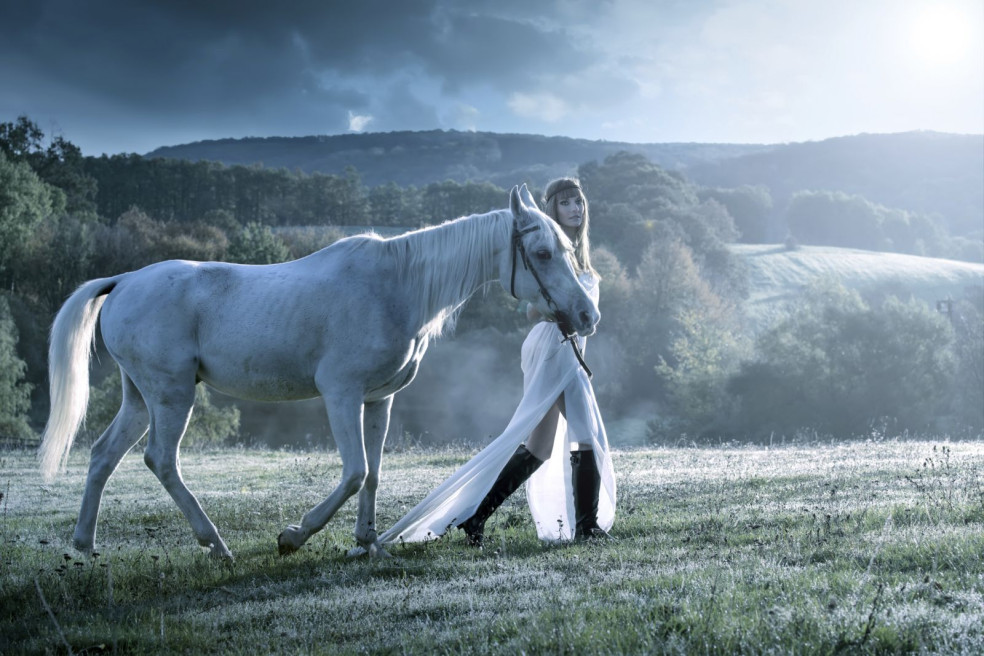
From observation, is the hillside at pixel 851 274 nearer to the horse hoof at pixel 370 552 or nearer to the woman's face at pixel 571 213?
the woman's face at pixel 571 213

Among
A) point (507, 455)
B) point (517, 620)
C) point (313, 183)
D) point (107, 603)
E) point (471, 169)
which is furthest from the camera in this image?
point (471, 169)

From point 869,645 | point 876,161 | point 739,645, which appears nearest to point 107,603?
point 739,645

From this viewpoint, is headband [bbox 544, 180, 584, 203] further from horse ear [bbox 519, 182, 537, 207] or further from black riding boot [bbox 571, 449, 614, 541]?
black riding boot [bbox 571, 449, 614, 541]

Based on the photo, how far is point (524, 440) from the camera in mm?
7336

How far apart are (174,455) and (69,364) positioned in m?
1.49

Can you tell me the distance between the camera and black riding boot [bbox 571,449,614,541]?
7152 mm

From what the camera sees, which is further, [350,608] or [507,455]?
[507,455]

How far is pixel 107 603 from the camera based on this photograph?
5.37m

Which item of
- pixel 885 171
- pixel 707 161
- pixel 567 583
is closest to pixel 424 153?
pixel 707 161

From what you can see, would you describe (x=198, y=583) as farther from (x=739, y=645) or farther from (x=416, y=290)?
(x=739, y=645)

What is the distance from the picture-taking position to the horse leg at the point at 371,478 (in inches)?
267

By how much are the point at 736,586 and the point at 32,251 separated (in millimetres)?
57108

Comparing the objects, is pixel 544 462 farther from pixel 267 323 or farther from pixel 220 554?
pixel 220 554

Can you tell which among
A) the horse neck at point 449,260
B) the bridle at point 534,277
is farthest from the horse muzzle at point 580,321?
the horse neck at point 449,260
